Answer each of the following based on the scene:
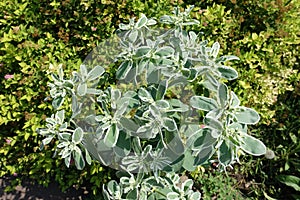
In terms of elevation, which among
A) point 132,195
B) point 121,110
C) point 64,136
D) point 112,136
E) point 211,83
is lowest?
point 132,195

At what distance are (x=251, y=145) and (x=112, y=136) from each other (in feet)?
1.99

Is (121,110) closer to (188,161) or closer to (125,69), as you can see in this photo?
(125,69)

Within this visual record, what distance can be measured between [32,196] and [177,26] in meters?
1.94

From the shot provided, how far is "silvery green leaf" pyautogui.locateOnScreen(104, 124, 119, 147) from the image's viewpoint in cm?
178

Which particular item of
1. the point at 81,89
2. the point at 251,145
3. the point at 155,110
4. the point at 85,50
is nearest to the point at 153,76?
the point at 155,110

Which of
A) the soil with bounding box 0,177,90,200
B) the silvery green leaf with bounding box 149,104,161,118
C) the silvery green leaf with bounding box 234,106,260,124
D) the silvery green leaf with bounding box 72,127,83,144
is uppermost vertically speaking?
the silvery green leaf with bounding box 234,106,260,124

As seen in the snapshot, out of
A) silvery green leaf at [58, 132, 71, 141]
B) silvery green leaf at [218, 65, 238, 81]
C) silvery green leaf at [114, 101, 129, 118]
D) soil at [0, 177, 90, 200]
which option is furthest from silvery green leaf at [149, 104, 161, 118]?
soil at [0, 177, 90, 200]

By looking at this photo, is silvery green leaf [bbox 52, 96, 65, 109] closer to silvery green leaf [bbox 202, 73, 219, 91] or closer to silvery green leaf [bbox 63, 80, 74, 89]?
silvery green leaf [bbox 63, 80, 74, 89]

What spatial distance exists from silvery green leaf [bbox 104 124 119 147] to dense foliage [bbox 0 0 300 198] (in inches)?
36.9

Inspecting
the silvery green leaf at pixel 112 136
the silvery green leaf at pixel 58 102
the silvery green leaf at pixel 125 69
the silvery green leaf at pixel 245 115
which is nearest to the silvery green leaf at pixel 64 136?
the silvery green leaf at pixel 58 102

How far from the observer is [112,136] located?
179 cm

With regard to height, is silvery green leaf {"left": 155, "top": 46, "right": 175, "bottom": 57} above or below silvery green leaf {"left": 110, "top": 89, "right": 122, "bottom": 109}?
above

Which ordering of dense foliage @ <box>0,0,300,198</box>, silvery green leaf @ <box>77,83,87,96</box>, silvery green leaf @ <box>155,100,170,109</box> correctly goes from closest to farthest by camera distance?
silvery green leaf @ <box>155,100,170,109</box> → silvery green leaf @ <box>77,83,87,96</box> → dense foliage @ <box>0,0,300,198</box>

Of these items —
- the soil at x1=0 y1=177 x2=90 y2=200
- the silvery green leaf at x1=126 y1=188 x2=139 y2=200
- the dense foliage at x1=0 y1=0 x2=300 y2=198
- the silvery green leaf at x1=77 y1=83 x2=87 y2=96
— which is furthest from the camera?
the soil at x1=0 y1=177 x2=90 y2=200
